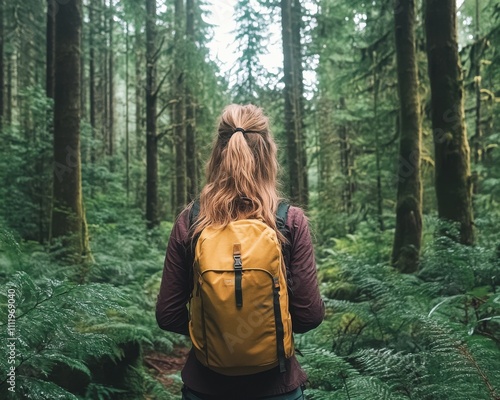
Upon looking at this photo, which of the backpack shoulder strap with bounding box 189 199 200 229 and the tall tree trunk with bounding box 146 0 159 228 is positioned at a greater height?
the tall tree trunk with bounding box 146 0 159 228

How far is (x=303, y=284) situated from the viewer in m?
2.20

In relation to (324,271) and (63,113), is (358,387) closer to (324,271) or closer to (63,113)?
(63,113)

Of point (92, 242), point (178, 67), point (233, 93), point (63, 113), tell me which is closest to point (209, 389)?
point (63, 113)

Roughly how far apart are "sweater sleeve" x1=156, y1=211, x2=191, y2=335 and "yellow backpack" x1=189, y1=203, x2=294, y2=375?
180 mm

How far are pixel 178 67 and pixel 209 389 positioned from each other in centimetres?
1569

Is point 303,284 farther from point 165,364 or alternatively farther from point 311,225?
point 165,364

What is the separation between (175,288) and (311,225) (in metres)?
0.88

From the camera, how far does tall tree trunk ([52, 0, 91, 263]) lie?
8.05 metres

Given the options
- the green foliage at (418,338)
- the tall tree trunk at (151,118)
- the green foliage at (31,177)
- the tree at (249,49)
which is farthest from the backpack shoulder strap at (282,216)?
the tree at (249,49)

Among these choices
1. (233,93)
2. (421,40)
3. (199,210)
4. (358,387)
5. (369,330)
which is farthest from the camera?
(233,93)

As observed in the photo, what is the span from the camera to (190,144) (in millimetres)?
19297

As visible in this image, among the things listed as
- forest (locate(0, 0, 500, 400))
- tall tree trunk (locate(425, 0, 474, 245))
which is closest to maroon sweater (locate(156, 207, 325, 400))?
forest (locate(0, 0, 500, 400))

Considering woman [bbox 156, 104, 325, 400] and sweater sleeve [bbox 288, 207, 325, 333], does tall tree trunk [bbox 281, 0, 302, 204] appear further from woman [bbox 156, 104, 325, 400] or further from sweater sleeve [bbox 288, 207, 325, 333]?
sweater sleeve [bbox 288, 207, 325, 333]

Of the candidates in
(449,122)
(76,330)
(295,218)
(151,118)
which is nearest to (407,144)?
(449,122)
